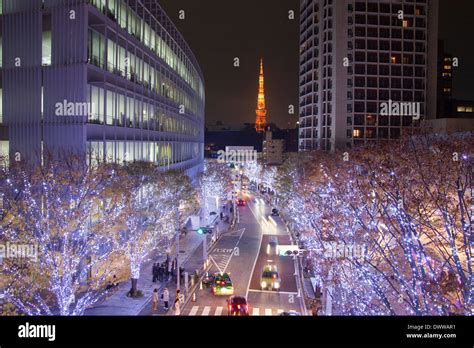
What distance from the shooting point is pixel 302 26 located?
305ft

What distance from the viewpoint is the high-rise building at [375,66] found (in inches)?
3081

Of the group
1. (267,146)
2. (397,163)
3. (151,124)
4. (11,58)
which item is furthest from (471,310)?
(267,146)

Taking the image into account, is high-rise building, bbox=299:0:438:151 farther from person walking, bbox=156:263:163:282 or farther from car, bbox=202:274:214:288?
person walking, bbox=156:263:163:282

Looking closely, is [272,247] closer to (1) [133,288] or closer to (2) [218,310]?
(2) [218,310]

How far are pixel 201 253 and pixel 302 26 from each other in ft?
236

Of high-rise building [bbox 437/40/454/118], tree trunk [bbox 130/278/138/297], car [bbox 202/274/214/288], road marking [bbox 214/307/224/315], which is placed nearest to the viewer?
road marking [bbox 214/307/224/315]

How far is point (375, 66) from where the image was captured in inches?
3098

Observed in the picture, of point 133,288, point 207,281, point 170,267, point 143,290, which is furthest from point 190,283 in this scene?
point 133,288

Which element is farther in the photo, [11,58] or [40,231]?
[11,58]

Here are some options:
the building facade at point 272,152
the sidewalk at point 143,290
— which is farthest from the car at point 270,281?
the building facade at point 272,152

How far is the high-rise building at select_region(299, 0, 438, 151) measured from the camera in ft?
257

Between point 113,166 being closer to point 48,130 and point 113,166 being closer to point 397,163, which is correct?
point 48,130

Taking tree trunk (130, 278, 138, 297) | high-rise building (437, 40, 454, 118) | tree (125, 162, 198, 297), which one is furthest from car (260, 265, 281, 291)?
high-rise building (437, 40, 454, 118)

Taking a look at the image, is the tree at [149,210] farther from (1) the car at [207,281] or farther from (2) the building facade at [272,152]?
(2) the building facade at [272,152]
